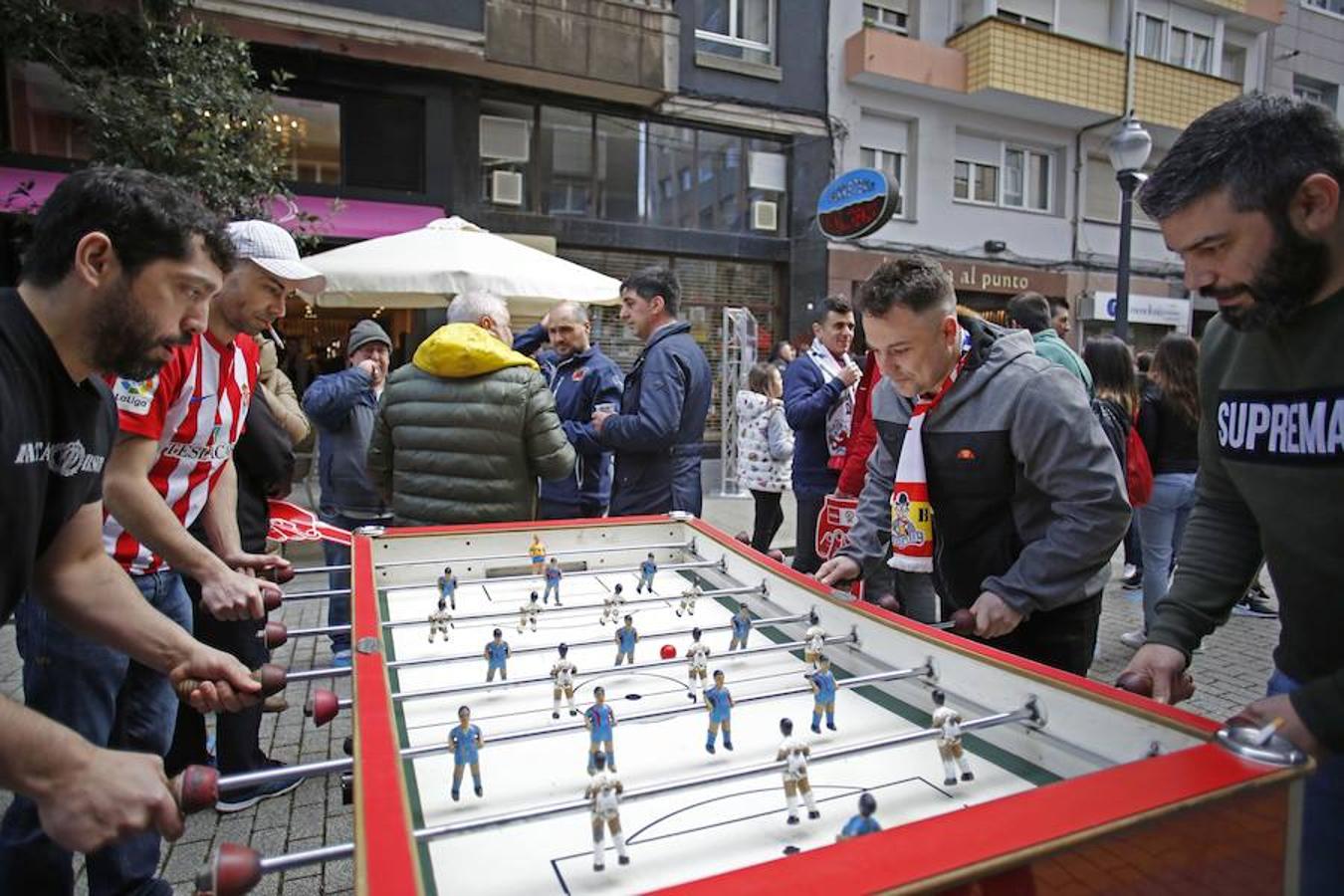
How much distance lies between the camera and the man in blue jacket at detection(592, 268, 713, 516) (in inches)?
155

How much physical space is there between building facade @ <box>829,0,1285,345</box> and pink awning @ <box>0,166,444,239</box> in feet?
20.1

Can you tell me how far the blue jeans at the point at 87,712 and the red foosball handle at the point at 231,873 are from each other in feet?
4.23

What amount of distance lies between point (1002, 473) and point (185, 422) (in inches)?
97.3

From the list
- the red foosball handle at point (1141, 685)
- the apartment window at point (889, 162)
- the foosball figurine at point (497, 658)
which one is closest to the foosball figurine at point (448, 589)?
the foosball figurine at point (497, 658)

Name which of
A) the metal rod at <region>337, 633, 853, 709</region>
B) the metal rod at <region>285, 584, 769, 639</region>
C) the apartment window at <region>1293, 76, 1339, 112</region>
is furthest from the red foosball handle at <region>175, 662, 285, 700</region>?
the apartment window at <region>1293, 76, 1339, 112</region>

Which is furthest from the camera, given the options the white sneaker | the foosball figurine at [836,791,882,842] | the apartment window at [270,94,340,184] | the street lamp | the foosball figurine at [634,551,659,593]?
the apartment window at [270,94,340,184]

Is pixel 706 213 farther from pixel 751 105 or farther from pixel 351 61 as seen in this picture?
pixel 351 61

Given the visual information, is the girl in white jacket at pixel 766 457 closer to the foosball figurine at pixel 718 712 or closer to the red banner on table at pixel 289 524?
the red banner on table at pixel 289 524

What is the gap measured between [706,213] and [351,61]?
507 centimetres

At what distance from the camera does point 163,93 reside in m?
5.70

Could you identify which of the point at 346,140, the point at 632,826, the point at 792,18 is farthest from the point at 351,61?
the point at 632,826

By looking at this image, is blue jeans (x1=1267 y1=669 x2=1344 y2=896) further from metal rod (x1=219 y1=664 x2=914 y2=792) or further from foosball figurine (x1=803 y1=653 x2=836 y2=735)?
foosball figurine (x1=803 y1=653 x2=836 y2=735)

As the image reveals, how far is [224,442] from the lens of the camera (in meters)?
2.66

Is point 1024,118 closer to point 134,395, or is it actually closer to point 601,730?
point 134,395
